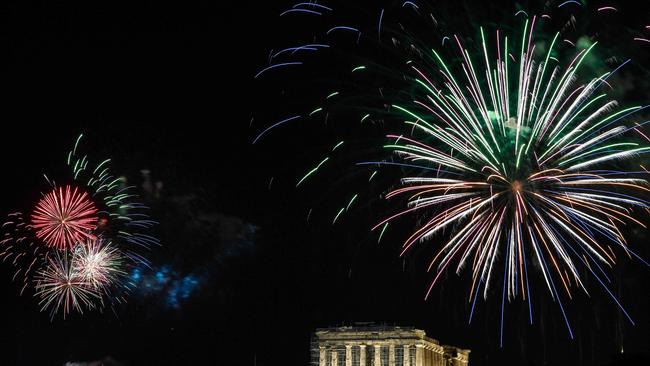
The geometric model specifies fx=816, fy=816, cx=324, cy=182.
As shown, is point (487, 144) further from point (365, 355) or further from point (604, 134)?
point (365, 355)

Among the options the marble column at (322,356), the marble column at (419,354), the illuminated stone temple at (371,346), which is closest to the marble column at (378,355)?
the illuminated stone temple at (371,346)

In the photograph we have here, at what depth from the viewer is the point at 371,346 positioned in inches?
4181

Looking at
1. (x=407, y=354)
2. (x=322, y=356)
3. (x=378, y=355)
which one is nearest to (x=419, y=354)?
(x=407, y=354)

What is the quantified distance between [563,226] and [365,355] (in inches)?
2536

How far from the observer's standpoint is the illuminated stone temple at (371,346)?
10469 centimetres

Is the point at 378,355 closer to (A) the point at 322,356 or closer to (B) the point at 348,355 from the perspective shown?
(B) the point at 348,355

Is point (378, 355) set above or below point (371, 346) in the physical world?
below

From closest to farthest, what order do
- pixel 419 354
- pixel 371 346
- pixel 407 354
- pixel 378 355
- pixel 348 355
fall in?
pixel 419 354
pixel 407 354
pixel 378 355
pixel 371 346
pixel 348 355

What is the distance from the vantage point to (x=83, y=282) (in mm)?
62688

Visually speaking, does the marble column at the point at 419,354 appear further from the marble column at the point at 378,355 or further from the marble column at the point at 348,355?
the marble column at the point at 348,355

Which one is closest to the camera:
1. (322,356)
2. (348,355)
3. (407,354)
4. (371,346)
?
(407,354)

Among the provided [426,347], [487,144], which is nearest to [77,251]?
[487,144]

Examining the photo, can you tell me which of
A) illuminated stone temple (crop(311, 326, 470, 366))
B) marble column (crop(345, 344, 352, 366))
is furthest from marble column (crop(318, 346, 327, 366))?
marble column (crop(345, 344, 352, 366))

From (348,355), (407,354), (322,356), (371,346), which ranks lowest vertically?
(322,356)
